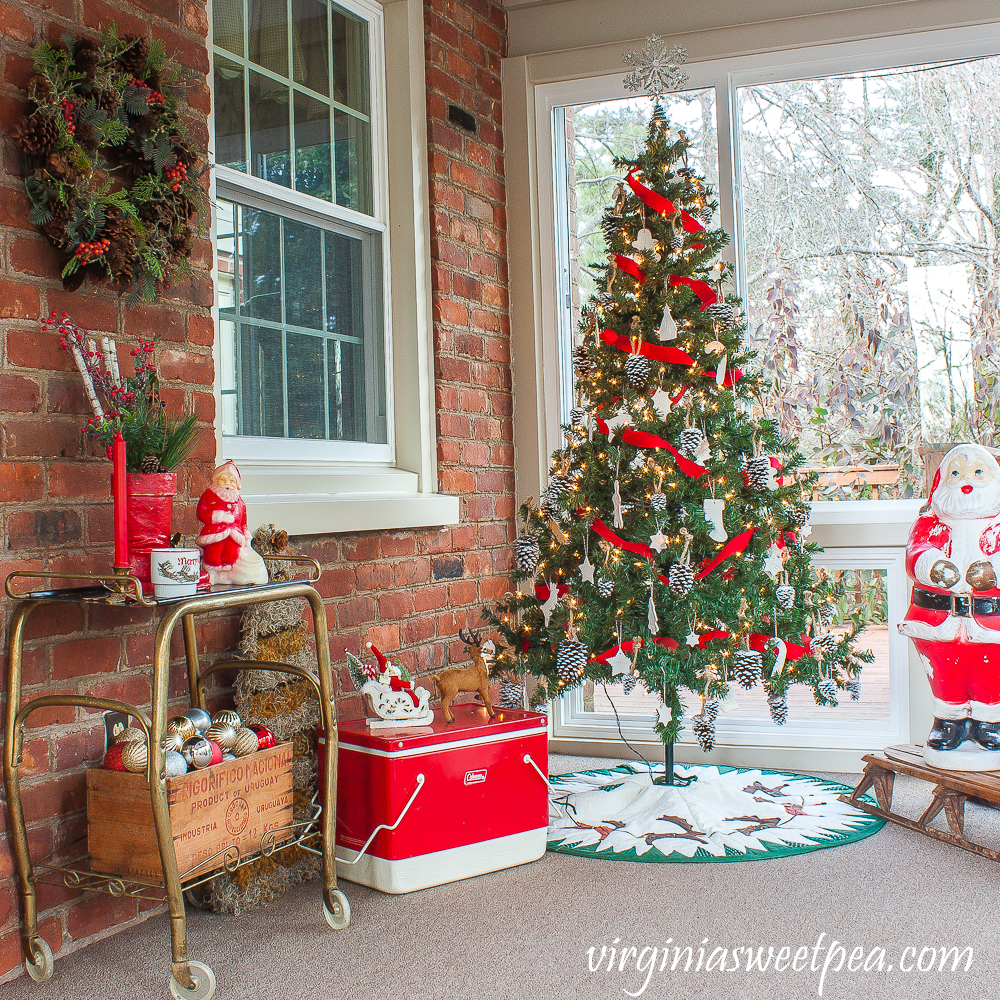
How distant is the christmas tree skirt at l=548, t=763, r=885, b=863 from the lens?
8.50 ft

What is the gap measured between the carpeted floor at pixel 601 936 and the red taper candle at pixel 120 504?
2.70 ft

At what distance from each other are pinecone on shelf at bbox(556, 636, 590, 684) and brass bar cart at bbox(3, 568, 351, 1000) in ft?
2.78

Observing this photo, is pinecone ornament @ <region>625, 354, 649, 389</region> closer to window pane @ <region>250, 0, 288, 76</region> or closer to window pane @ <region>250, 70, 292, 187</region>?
window pane @ <region>250, 70, 292, 187</region>

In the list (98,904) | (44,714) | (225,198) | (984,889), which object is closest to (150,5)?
(225,198)

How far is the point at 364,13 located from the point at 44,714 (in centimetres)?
236

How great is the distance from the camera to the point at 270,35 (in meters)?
2.83

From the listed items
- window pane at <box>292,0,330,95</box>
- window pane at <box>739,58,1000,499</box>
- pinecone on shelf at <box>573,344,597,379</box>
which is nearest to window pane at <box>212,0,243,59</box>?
window pane at <box>292,0,330,95</box>

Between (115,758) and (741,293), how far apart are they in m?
2.55

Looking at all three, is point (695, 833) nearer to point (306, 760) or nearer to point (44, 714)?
point (306, 760)

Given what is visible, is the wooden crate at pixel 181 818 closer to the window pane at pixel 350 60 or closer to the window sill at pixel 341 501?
the window sill at pixel 341 501

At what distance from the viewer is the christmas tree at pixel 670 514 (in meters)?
2.74

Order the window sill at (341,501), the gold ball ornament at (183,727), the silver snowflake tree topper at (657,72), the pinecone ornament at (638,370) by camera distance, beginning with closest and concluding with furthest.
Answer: the gold ball ornament at (183,727) < the window sill at (341,501) < the pinecone ornament at (638,370) < the silver snowflake tree topper at (657,72)

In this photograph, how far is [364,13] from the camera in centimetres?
319

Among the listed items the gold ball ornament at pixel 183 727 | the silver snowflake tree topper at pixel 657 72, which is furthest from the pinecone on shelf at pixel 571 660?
the silver snowflake tree topper at pixel 657 72
